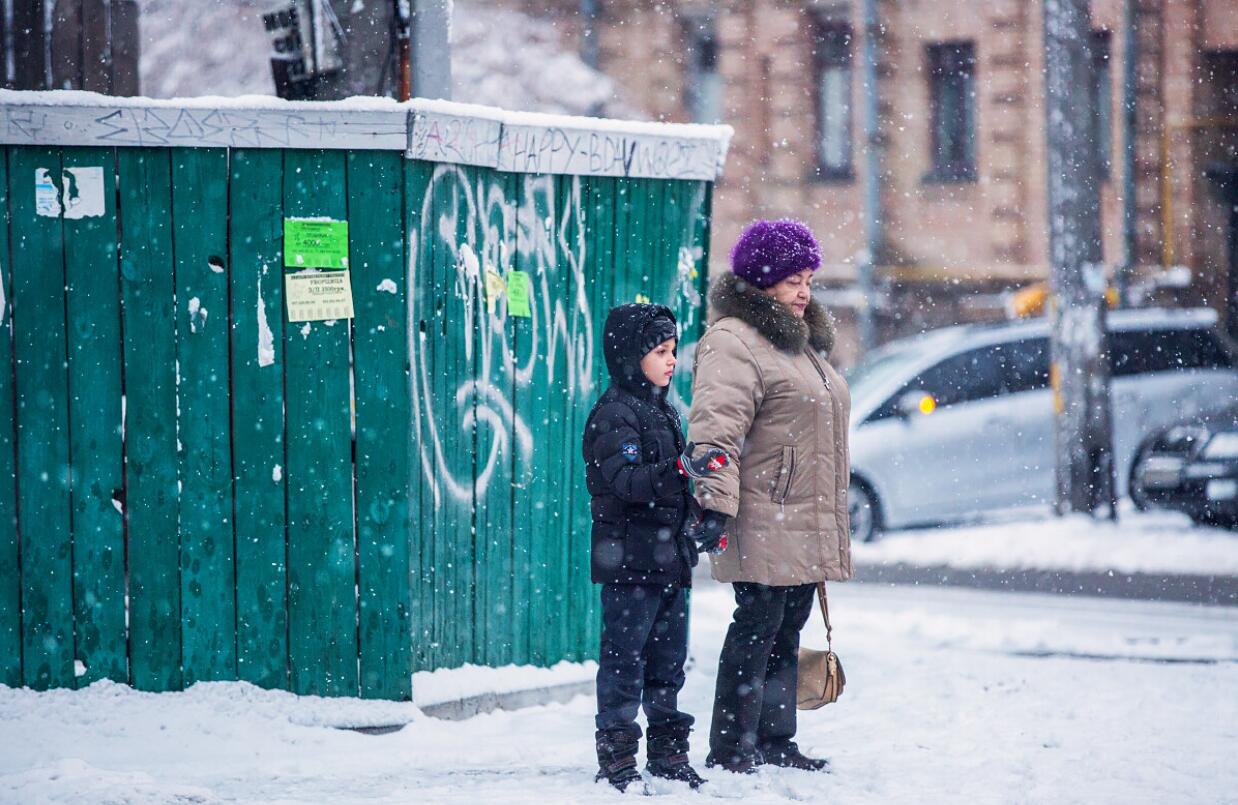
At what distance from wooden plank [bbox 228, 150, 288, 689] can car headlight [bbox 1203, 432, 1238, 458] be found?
8172mm

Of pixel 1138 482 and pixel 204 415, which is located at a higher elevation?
pixel 204 415

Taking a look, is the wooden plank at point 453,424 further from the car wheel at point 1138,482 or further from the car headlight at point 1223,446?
the car wheel at point 1138,482

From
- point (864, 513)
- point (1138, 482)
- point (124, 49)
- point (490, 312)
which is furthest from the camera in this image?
point (1138, 482)

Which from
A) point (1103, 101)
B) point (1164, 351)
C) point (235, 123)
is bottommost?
point (1164, 351)

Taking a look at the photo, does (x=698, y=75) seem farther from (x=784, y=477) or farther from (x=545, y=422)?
(x=784, y=477)

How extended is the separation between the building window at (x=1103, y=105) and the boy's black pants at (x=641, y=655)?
15630 millimetres

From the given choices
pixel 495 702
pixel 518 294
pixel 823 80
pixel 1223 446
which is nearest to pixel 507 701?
pixel 495 702

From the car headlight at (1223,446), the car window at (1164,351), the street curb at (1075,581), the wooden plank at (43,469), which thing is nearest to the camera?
the wooden plank at (43,469)

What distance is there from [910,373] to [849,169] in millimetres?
9191

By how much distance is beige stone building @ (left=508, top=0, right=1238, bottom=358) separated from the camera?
18.5 meters

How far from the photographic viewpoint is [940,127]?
20297 mm

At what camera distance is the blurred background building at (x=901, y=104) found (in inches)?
730

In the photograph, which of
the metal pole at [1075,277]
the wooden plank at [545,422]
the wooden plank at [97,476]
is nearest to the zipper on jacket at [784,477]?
the wooden plank at [545,422]

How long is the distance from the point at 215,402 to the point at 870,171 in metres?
15.9
